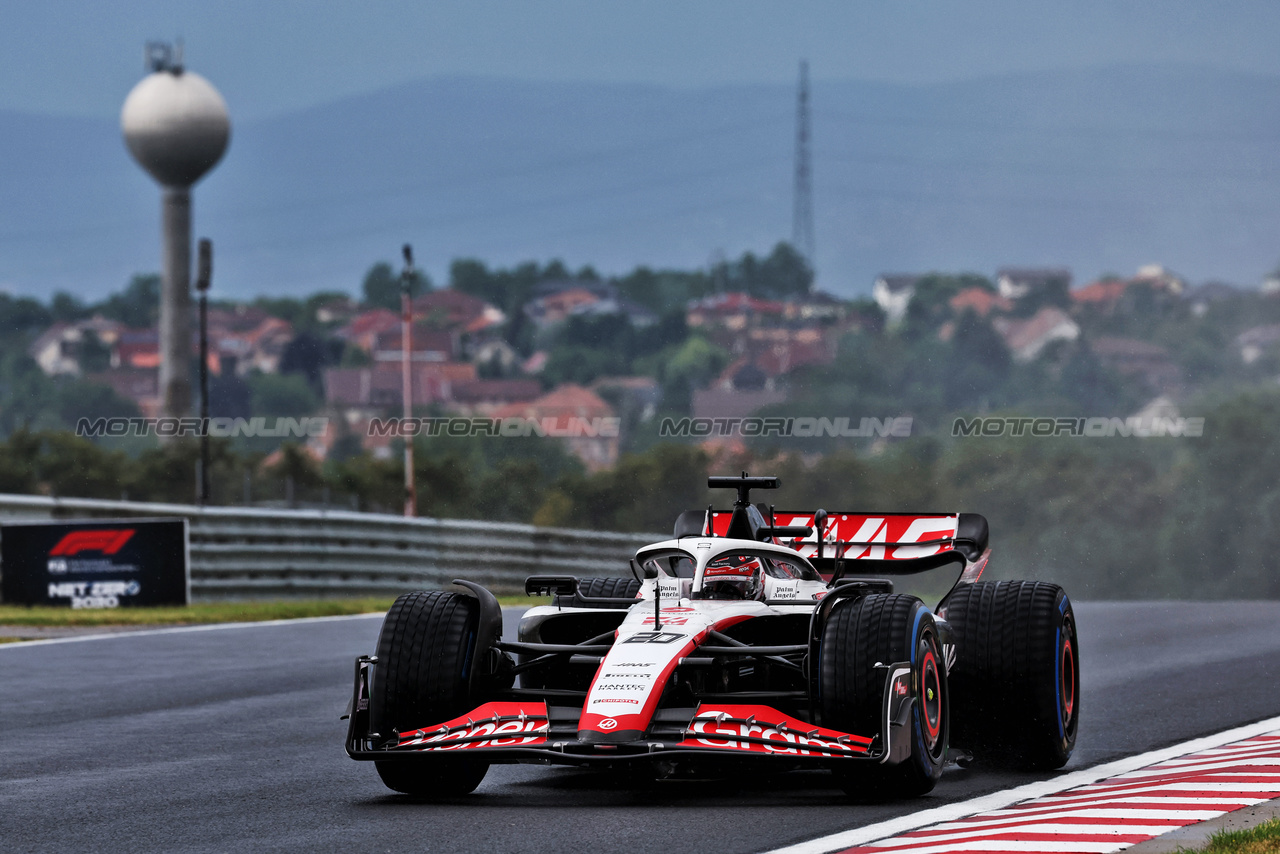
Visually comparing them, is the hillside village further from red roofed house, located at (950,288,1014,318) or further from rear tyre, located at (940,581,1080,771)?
rear tyre, located at (940,581,1080,771)

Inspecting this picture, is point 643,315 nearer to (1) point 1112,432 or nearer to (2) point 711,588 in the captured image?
(1) point 1112,432

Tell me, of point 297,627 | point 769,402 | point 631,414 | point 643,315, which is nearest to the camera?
point 297,627

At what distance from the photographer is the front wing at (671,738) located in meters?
7.69

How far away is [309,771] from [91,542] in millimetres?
12962

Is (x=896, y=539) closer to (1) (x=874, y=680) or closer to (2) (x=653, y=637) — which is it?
(2) (x=653, y=637)

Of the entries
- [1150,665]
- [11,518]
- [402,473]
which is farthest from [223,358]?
[1150,665]

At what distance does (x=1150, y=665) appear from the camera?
589 inches

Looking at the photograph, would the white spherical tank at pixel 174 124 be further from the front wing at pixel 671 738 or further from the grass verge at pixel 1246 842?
the grass verge at pixel 1246 842

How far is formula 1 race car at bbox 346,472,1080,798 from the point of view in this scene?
7.86 metres

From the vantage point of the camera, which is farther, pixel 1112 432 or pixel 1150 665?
pixel 1112 432

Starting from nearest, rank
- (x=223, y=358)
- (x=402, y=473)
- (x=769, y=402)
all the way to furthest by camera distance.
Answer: (x=769, y=402) → (x=402, y=473) → (x=223, y=358)

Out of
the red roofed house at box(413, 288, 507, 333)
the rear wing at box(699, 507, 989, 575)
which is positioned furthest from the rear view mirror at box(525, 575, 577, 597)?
the red roofed house at box(413, 288, 507, 333)

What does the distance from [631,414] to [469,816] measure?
81.7m

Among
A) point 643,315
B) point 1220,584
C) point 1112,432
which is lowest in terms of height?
point 1220,584
